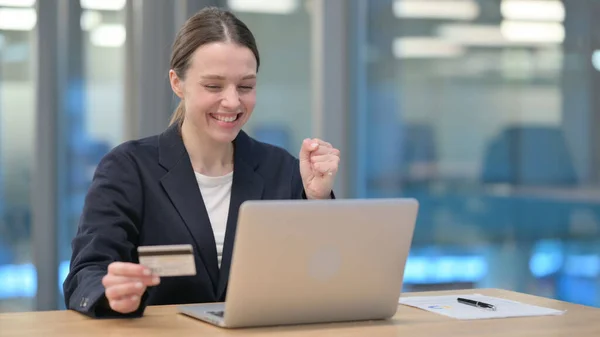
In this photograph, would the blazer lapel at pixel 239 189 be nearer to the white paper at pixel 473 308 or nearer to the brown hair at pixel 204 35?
the brown hair at pixel 204 35

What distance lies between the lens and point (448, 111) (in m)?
4.69

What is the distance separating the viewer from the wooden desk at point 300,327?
179 centimetres

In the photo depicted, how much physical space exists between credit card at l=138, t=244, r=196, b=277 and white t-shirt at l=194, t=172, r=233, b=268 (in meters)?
0.72

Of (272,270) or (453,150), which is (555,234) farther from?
(272,270)

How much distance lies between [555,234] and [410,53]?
118 cm

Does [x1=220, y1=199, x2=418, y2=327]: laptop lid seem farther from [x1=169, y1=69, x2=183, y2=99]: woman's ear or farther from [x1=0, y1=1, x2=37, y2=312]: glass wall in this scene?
[x1=0, y1=1, x2=37, y2=312]: glass wall

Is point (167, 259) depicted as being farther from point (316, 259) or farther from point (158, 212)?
point (158, 212)

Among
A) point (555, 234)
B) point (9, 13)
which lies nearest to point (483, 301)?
point (555, 234)

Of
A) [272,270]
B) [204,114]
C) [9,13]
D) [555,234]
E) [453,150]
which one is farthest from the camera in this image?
[9,13]

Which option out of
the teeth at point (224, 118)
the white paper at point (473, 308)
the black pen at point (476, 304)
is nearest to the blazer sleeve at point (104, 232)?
the teeth at point (224, 118)

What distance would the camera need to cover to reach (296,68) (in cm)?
493

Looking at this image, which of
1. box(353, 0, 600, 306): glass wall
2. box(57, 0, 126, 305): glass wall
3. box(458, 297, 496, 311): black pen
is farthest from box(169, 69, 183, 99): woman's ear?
box(57, 0, 126, 305): glass wall

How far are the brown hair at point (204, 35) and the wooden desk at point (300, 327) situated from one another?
2.55 ft

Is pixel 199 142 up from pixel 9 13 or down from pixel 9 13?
down
